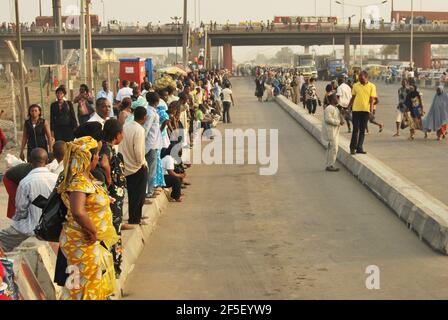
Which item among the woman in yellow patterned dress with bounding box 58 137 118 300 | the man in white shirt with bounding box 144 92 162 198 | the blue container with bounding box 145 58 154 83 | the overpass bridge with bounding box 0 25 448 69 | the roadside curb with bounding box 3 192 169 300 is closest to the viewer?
the woman in yellow patterned dress with bounding box 58 137 118 300

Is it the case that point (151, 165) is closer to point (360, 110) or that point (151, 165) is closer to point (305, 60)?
point (360, 110)

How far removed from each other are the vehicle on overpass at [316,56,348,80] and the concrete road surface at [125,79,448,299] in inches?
2960

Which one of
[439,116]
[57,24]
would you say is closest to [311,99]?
[439,116]

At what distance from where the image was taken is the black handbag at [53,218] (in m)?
5.91

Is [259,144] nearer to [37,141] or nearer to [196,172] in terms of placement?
[196,172]

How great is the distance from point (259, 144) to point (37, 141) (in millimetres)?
8849

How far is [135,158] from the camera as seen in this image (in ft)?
32.6

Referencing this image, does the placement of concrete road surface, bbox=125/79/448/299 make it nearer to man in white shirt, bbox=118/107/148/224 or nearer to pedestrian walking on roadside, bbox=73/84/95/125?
man in white shirt, bbox=118/107/148/224

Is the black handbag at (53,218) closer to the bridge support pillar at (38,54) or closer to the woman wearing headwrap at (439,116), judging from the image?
the woman wearing headwrap at (439,116)

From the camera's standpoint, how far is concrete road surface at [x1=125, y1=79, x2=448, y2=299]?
7.93 meters

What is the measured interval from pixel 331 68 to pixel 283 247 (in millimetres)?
83237

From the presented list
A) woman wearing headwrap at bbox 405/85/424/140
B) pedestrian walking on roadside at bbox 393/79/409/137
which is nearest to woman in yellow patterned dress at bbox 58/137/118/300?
woman wearing headwrap at bbox 405/85/424/140
